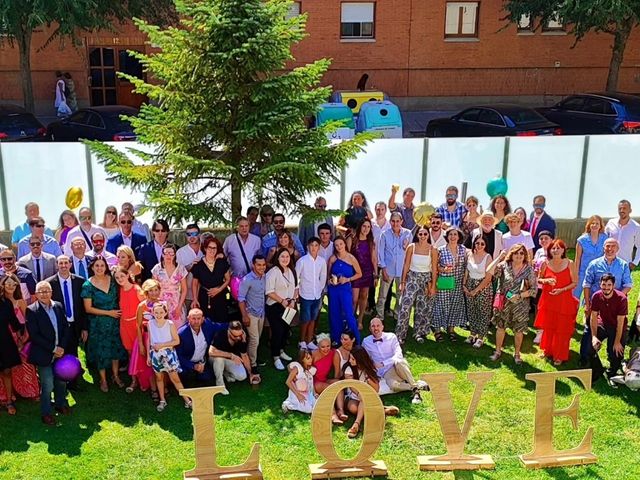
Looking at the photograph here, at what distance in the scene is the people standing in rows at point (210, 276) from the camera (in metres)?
9.34

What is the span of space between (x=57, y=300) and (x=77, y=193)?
3376mm

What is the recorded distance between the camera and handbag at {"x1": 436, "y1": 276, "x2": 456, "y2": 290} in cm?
992

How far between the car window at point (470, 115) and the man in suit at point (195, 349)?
13183 mm

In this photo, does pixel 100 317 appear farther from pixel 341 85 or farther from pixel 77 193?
pixel 341 85

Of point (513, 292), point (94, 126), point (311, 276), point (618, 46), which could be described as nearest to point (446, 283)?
point (513, 292)

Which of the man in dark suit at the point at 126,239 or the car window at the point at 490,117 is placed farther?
the car window at the point at 490,117

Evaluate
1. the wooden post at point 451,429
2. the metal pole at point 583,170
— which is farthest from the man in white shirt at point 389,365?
the metal pole at point 583,170

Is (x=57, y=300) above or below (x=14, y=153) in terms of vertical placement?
below

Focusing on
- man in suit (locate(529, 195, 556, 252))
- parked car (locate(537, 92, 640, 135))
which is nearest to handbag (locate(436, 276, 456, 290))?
man in suit (locate(529, 195, 556, 252))

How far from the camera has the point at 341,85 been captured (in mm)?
27953

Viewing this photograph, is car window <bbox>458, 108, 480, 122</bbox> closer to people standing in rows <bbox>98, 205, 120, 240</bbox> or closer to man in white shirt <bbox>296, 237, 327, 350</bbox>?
man in white shirt <bbox>296, 237, 327, 350</bbox>

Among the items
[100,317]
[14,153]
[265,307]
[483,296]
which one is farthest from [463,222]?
[14,153]

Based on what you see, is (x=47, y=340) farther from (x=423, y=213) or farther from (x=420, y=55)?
(x=420, y=55)

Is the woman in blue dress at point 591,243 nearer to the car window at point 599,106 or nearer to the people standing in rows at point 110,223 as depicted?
the people standing in rows at point 110,223
